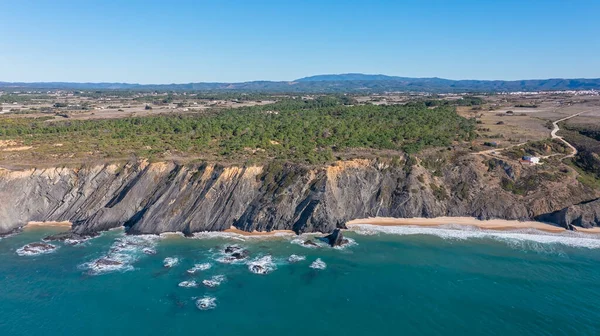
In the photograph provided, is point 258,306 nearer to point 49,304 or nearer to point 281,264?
point 281,264

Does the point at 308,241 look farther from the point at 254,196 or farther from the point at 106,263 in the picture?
the point at 106,263

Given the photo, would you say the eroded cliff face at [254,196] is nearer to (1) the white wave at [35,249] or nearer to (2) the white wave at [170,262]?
(1) the white wave at [35,249]

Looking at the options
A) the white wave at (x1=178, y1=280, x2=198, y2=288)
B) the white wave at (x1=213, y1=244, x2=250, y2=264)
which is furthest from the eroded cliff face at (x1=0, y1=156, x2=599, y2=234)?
the white wave at (x1=178, y1=280, x2=198, y2=288)

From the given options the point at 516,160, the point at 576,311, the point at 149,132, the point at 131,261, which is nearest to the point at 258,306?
the point at 131,261

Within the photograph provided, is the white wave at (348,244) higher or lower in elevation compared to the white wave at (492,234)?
lower

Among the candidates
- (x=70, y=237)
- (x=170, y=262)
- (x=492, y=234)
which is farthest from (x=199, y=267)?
(x=492, y=234)

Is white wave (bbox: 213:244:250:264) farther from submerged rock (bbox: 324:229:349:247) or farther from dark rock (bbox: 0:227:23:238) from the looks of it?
dark rock (bbox: 0:227:23:238)

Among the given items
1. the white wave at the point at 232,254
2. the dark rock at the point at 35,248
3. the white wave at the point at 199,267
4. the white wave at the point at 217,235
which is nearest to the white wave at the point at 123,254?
the white wave at the point at 217,235
